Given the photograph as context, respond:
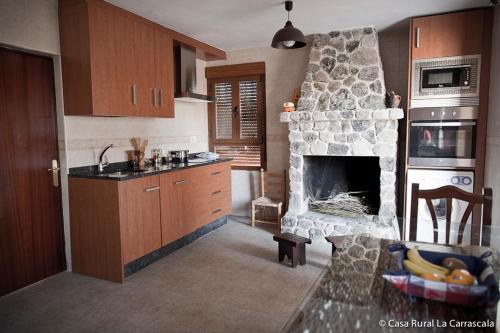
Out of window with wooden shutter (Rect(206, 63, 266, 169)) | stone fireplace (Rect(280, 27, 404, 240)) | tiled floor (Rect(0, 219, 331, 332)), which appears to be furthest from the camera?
window with wooden shutter (Rect(206, 63, 266, 169))

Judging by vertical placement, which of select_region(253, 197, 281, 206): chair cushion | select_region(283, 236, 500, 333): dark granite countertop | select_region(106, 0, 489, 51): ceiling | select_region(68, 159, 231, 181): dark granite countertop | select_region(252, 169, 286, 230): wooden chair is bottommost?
select_region(253, 197, 281, 206): chair cushion

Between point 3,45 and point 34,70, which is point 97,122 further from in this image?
point 3,45

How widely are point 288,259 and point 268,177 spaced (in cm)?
161

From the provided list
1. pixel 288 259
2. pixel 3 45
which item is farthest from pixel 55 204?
pixel 288 259

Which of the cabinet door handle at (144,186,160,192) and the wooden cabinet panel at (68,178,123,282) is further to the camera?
the cabinet door handle at (144,186,160,192)

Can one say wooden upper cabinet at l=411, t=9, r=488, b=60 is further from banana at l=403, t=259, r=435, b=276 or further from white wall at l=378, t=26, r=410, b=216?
banana at l=403, t=259, r=435, b=276

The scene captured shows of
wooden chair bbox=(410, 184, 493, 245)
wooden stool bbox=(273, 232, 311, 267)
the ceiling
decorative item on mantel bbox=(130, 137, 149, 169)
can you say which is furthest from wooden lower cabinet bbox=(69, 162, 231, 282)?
wooden chair bbox=(410, 184, 493, 245)

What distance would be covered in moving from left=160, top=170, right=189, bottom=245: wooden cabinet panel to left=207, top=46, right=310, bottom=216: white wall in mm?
1488

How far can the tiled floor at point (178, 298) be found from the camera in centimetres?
223

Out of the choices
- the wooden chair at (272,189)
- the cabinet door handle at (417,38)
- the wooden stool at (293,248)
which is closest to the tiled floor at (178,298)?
the wooden stool at (293,248)

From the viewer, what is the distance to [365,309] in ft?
3.49

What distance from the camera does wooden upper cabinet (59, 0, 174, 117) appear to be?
280 centimetres

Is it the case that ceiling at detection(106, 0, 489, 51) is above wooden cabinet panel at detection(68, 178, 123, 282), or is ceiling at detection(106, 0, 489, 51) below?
above

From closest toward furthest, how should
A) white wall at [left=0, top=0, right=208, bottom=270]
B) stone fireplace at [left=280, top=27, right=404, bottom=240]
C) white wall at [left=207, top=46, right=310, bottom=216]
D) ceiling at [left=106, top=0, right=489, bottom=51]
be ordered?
white wall at [left=0, top=0, right=208, bottom=270] < ceiling at [left=106, top=0, right=489, bottom=51] < stone fireplace at [left=280, top=27, right=404, bottom=240] < white wall at [left=207, top=46, right=310, bottom=216]
